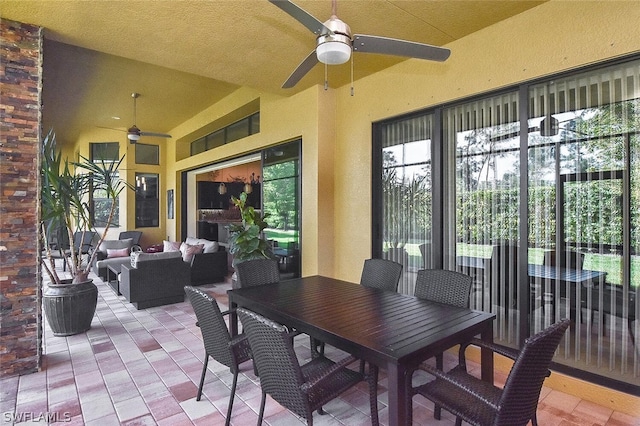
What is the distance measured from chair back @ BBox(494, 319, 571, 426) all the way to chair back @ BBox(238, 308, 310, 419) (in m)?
0.96

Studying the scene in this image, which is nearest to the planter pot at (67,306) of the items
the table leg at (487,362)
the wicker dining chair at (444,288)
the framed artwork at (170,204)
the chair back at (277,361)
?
the chair back at (277,361)

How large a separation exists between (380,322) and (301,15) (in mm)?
1862

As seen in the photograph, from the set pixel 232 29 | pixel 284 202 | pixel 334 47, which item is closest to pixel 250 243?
pixel 284 202

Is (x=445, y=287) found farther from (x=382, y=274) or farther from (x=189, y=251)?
(x=189, y=251)

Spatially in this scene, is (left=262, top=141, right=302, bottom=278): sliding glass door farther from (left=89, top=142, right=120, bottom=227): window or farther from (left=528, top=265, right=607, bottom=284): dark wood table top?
(left=89, top=142, right=120, bottom=227): window

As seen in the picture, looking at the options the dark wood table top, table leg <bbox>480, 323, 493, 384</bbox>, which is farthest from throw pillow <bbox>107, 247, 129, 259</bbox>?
the dark wood table top

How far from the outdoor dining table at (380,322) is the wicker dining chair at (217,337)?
0.33 m

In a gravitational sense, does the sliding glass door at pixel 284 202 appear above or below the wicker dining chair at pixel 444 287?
above

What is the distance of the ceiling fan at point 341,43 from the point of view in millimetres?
1860

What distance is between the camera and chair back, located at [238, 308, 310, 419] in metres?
1.72

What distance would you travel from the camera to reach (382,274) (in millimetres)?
3279
